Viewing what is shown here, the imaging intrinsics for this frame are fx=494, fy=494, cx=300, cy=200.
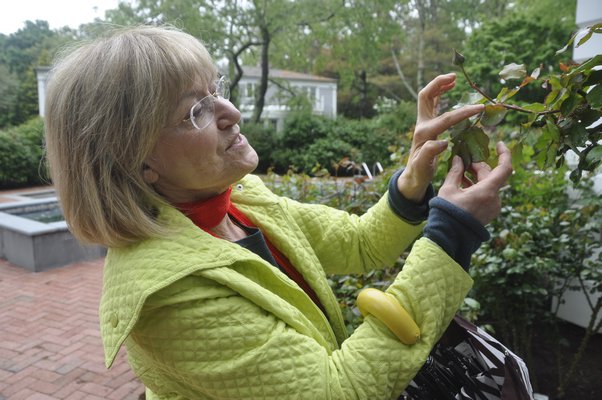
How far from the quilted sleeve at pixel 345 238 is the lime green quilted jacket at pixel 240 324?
46cm

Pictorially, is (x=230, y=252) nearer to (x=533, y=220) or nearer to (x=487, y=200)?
(x=487, y=200)

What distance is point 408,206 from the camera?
1.52 metres

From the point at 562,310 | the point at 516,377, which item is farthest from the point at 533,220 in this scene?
the point at 516,377

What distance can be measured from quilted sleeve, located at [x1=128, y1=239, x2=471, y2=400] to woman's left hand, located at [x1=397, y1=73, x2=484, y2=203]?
1.02 feet

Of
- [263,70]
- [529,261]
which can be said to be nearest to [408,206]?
[529,261]

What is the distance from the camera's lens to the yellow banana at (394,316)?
1094mm

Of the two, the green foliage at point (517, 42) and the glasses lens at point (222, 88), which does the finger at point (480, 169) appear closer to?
the glasses lens at point (222, 88)

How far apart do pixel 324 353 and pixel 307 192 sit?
2961 mm

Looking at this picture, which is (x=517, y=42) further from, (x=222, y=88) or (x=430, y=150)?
(x=222, y=88)

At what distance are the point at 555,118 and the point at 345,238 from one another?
74 cm

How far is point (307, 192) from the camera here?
4.07 m

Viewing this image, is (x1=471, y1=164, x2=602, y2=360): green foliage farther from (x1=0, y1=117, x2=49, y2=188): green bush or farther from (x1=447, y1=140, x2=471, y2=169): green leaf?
(x1=0, y1=117, x2=49, y2=188): green bush

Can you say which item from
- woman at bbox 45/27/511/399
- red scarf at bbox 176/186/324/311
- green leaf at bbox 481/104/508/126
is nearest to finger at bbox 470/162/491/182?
woman at bbox 45/27/511/399

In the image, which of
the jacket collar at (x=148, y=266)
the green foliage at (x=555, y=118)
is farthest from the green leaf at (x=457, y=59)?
the jacket collar at (x=148, y=266)
